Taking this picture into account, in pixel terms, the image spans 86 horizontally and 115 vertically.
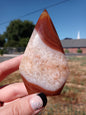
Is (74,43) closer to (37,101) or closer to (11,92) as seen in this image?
(11,92)

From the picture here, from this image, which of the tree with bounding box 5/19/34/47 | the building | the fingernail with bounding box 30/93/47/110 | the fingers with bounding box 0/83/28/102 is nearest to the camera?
the fingernail with bounding box 30/93/47/110

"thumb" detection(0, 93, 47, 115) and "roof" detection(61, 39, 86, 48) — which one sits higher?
"roof" detection(61, 39, 86, 48)

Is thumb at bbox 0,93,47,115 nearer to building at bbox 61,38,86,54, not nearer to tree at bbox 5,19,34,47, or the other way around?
tree at bbox 5,19,34,47

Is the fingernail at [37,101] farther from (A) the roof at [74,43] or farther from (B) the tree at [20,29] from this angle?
(A) the roof at [74,43]

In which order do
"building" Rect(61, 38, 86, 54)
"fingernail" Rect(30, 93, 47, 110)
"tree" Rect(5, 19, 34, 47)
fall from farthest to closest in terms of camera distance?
A: "building" Rect(61, 38, 86, 54) < "tree" Rect(5, 19, 34, 47) < "fingernail" Rect(30, 93, 47, 110)

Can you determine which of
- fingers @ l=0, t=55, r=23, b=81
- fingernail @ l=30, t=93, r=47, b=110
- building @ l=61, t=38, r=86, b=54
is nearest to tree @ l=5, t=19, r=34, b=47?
fingers @ l=0, t=55, r=23, b=81

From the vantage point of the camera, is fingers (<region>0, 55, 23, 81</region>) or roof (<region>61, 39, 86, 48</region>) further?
roof (<region>61, 39, 86, 48</region>)

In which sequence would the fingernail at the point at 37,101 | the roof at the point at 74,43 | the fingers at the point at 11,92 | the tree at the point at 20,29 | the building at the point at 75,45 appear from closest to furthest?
1. the fingernail at the point at 37,101
2. the fingers at the point at 11,92
3. the tree at the point at 20,29
4. the building at the point at 75,45
5. the roof at the point at 74,43

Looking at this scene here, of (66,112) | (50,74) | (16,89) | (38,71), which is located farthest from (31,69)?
(66,112)

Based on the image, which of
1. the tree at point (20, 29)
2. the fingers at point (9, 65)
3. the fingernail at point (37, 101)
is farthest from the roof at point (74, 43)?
the fingernail at point (37, 101)
